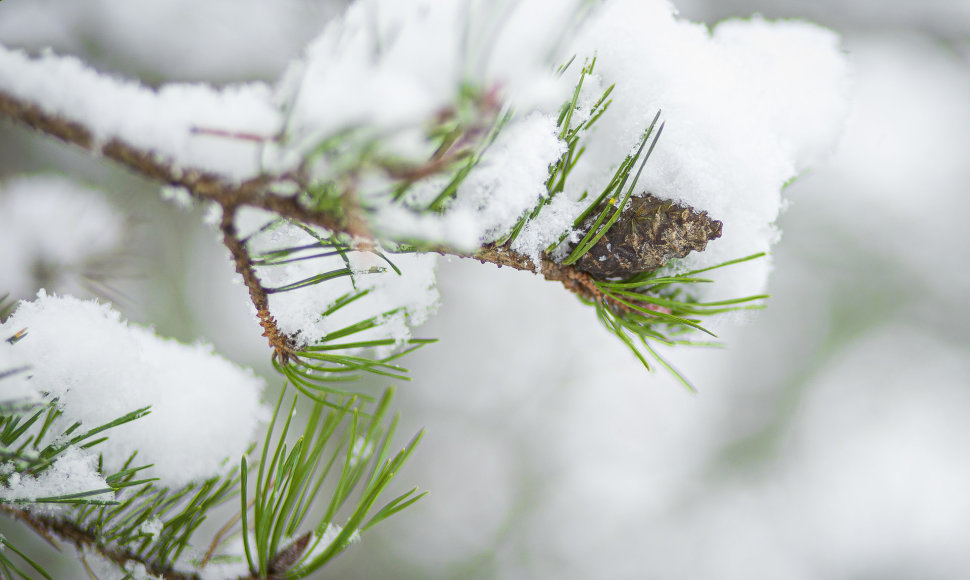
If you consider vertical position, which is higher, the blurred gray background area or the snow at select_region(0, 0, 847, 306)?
the blurred gray background area

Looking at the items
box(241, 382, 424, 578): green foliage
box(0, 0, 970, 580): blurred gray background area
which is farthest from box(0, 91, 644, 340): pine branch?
box(0, 0, 970, 580): blurred gray background area

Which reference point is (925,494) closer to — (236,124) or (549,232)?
(549,232)

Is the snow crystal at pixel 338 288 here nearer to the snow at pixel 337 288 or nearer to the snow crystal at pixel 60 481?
the snow at pixel 337 288

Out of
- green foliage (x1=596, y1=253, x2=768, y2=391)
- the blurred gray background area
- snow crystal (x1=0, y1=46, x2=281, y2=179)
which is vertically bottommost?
snow crystal (x1=0, y1=46, x2=281, y2=179)

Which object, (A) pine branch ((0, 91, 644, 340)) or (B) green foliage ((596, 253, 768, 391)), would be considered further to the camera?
(B) green foliage ((596, 253, 768, 391))

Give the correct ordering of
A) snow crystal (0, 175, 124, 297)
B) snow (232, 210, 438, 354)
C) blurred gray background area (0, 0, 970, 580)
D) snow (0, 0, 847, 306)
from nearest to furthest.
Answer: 1. snow (0, 0, 847, 306)
2. snow (232, 210, 438, 354)
3. snow crystal (0, 175, 124, 297)
4. blurred gray background area (0, 0, 970, 580)

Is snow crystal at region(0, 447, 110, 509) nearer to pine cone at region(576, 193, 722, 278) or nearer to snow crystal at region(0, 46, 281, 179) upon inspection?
snow crystal at region(0, 46, 281, 179)

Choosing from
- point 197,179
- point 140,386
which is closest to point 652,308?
point 197,179

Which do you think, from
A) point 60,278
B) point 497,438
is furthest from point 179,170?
point 497,438
